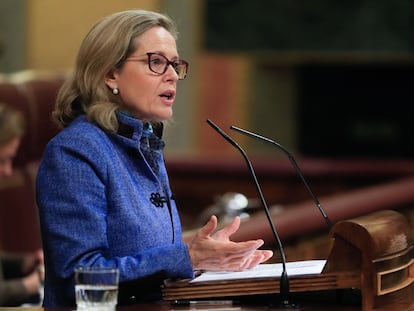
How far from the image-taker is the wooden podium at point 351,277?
2.12 meters

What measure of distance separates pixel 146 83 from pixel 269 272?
43cm

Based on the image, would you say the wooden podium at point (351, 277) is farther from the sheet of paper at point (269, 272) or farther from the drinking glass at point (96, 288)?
the drinking glass at point (96, 288)

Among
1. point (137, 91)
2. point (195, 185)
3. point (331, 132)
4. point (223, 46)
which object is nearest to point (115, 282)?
point (137, 91)

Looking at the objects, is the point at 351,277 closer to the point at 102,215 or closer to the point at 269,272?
the point at 269,272

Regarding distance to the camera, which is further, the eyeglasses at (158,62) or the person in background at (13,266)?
the person in background at (13,266)

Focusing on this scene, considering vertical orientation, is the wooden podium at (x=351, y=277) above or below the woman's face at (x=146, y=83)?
below

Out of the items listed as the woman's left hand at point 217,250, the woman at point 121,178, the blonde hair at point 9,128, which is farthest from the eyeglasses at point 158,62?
the blonde hair at point 9,128

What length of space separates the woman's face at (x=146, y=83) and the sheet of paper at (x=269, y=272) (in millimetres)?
327

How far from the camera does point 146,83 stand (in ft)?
7.61

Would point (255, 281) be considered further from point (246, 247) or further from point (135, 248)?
point (135, 248)

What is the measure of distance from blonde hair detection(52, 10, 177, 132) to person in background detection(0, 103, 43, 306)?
1.49 metres

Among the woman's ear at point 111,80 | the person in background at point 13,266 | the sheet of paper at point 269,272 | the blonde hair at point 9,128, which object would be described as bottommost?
the person in background at point 13,266

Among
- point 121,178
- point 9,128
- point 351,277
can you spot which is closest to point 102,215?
point 121,178

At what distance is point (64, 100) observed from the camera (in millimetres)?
2357
